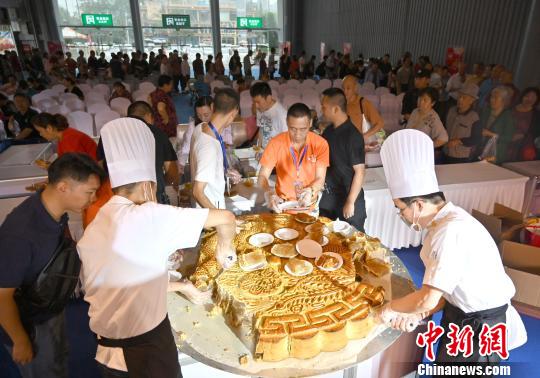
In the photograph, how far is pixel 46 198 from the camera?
1454 millimetres

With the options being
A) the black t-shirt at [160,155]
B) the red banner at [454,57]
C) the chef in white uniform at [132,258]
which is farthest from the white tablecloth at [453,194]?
the red banner at [454,57]

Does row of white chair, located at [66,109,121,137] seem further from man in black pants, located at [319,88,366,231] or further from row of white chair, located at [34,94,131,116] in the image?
man in black pants, located at [319,88,366,231]

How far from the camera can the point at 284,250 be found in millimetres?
1828

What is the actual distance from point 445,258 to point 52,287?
64.4 inches

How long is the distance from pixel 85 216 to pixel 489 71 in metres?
7.20

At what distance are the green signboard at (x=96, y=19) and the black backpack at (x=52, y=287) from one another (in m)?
16.5

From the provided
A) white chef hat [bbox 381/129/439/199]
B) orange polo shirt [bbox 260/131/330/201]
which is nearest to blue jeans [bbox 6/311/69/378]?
orange polo shirt [bbox 260/131/330/201]

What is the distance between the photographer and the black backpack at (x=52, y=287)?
1.49 m

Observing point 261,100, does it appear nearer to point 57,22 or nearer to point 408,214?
point 408,214

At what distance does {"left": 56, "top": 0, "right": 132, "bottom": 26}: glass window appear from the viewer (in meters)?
15.1

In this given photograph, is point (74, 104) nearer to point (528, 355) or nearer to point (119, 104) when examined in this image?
point (119, 104)

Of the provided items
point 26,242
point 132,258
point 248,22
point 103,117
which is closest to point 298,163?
point 132,258

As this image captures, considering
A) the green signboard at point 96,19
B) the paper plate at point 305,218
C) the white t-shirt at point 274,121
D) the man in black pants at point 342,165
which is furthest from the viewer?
the green signboard at point 96,19

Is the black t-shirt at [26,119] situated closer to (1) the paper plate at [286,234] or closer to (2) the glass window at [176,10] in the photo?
(1) the paper plate at [286,234]
